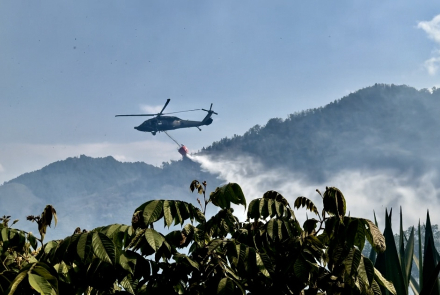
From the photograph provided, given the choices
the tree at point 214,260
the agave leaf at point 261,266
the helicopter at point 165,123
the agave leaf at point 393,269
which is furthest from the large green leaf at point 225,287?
the helicopter at point 165,123

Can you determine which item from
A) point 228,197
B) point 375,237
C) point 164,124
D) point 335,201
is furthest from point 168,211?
point 164,124

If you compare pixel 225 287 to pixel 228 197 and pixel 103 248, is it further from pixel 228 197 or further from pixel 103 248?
pixel 228 197

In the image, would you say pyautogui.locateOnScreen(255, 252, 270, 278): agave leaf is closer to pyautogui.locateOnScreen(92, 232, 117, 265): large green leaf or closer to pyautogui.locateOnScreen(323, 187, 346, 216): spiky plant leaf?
pyautogui.locateOnScreen(323, 187, 346, 216): spiky plant leaf

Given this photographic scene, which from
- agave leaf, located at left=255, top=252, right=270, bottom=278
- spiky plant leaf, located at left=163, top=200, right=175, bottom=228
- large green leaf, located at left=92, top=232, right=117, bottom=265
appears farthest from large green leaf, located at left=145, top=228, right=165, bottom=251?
agave leaf, located at left=255, top=252, right=270, bottom=278

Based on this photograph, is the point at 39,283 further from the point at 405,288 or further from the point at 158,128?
the point at 158,128

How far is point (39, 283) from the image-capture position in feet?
11.5

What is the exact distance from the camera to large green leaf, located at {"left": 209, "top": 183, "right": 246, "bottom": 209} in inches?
207

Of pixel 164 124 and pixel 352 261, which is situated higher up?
pixel 164 124

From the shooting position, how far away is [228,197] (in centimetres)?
528

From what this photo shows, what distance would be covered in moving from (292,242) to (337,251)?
0.41m

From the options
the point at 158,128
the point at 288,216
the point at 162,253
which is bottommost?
the point at 162,253

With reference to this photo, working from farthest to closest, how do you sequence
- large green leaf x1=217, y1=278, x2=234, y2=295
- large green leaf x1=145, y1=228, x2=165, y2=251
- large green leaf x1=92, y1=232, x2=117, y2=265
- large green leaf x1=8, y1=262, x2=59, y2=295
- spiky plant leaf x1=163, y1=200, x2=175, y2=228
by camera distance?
spiky plant leaf x1=163, y1=200, x2=175, y2=228
large green leaf x1=145, y1=228, x2=165, y2=251
large green leaf x1=217, y1=278, x2=234, y2=295
large green leaf x1=92, y1=232, x2=117, y2=265
large green leaf x1=8, y1=262, x2=59, y2=295

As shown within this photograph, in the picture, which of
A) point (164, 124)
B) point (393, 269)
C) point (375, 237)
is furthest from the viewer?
point (164, 124)

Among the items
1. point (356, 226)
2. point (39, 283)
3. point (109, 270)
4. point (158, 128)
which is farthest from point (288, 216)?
point (158, 128)
